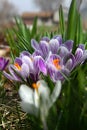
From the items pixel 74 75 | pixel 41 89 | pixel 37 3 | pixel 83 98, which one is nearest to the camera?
pixel 41 89

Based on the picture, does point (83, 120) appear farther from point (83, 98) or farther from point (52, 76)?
point (52, 76)

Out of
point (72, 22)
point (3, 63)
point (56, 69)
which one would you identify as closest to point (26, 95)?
point (56, 69)

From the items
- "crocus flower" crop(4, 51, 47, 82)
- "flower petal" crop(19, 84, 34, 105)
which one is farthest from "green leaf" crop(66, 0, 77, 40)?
"flower petal" crop(19, 84, 34, 105)

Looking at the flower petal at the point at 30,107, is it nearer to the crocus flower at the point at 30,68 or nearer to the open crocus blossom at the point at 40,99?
the open crocus blossom at the point at 40,99

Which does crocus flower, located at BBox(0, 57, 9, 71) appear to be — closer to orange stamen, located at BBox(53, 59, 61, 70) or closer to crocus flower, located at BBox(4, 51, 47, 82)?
crocus flower, located at BBox(4, 51, 47, 82)

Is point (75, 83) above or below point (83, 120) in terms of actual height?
above

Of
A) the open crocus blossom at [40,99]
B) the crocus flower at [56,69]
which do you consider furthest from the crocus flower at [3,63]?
the open crocus blossom at [40,99]

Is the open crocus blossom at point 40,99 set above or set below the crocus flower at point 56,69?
below

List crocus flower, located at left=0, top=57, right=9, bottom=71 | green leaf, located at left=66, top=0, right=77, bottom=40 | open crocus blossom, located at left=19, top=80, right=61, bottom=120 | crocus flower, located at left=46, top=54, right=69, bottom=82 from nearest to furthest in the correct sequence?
open crocus blossom, located at left=19, top=80, right=61, bottom=120 → crocus flower, located at left=46, top=54, right=69, bottom=82 → crocus flower, located at left=0, top=57, right=9, bottom=71 → green leaf, located at left=66, top=0, right=77, bottom=40

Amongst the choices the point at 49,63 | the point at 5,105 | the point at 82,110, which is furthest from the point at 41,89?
the point at 5,105
